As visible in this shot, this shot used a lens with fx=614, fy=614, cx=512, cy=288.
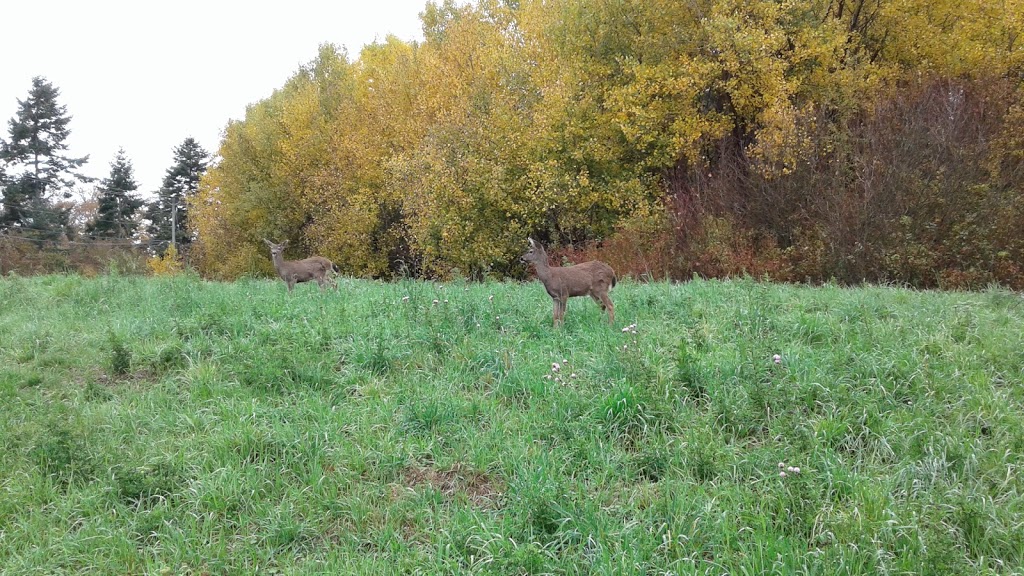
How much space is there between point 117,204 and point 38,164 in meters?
5.78

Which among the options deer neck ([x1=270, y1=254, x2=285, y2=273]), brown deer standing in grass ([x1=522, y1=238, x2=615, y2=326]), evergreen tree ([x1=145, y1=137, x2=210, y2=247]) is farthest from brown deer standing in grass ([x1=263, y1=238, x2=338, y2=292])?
evergreen tree ([x1=145, y1=137, x2=210, y2=247])

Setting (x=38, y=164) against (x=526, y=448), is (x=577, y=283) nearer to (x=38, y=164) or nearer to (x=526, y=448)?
(x=526, y=448)

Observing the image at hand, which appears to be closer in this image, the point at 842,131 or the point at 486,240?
the point at 842,131

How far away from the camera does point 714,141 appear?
62.6 feet

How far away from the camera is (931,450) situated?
4082mm

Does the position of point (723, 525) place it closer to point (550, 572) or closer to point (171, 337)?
point (550, 572)

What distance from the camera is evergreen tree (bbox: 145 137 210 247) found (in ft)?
176

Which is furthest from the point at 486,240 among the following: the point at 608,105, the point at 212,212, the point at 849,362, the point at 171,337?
the point at 212,212

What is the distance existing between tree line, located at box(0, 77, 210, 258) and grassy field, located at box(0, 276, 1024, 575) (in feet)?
136

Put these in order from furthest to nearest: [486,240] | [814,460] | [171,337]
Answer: [486,240] < [171,337] < [814,460]

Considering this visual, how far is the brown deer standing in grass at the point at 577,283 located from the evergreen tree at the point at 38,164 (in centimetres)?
4658

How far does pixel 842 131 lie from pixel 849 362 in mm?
12232

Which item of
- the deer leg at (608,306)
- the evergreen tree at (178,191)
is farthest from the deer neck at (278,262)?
the evergreen tree at (178,191)

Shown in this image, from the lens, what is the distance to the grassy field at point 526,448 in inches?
137
